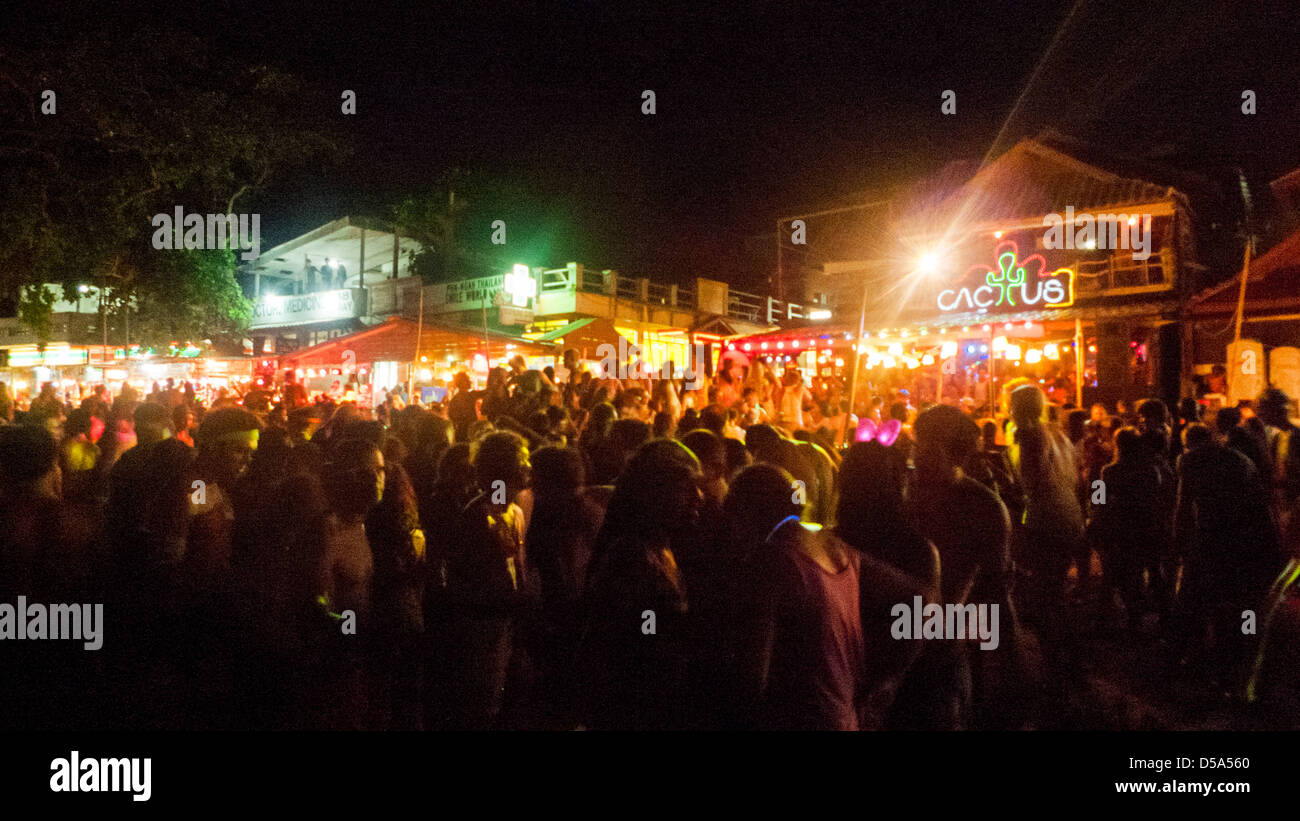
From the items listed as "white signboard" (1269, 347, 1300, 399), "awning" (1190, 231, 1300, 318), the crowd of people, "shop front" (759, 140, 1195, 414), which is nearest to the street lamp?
"shop front" (759, 140, 1195, 414)

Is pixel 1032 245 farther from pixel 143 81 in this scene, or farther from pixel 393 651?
pixel 143 81

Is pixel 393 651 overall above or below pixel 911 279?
below

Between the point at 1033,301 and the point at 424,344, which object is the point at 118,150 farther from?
the point at 1033,301

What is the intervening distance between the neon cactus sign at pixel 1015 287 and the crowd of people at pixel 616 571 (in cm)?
940

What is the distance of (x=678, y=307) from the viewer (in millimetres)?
23734

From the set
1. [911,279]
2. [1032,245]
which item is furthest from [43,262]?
[1032,245]

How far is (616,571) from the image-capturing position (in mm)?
2561

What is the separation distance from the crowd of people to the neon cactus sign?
30.8 feet

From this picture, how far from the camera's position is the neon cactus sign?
14.3m

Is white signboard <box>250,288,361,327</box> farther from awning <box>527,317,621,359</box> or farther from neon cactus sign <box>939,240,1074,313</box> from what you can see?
neon cactus sign <box>939,240,1074,313</box>

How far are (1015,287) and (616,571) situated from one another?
14.7 meters

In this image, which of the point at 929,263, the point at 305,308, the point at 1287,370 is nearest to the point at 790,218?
the point at 929,263
